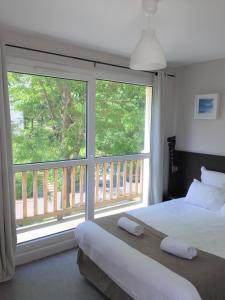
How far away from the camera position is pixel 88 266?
2.38 meters

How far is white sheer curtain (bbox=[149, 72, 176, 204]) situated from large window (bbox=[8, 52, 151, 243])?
0.15 m

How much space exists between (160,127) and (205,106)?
2.24ft

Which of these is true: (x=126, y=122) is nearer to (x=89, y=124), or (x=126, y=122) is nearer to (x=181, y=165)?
(x=89, y=124)

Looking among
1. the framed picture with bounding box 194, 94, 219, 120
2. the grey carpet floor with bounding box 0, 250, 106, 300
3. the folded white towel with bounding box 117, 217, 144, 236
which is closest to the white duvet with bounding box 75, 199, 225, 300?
the folded white towel with bounding box 117, 217, 144, 236

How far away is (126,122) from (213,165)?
138cm

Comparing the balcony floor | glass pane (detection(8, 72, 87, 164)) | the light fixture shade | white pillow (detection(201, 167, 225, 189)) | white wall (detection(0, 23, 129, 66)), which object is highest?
white wall (detection(0, 23, 129, 66))

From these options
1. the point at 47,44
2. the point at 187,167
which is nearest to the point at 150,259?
the point at 187,167

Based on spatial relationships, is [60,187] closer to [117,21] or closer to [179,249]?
[179,249]

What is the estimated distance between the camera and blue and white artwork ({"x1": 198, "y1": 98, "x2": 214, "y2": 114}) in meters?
3.38

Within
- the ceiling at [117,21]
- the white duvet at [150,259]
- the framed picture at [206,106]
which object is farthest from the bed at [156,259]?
the ceiling at [117,21]

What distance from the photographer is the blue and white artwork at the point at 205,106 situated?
3.38 metres

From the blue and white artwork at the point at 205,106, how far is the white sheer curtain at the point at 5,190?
2.55m

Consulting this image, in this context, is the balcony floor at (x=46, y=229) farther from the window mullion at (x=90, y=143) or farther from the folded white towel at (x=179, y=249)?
the folded white towel at (x=179, y=249)

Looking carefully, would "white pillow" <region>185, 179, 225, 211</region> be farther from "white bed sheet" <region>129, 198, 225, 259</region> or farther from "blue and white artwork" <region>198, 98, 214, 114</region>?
"blue and white artwork" <region>198, 98, 214, 114</region>
